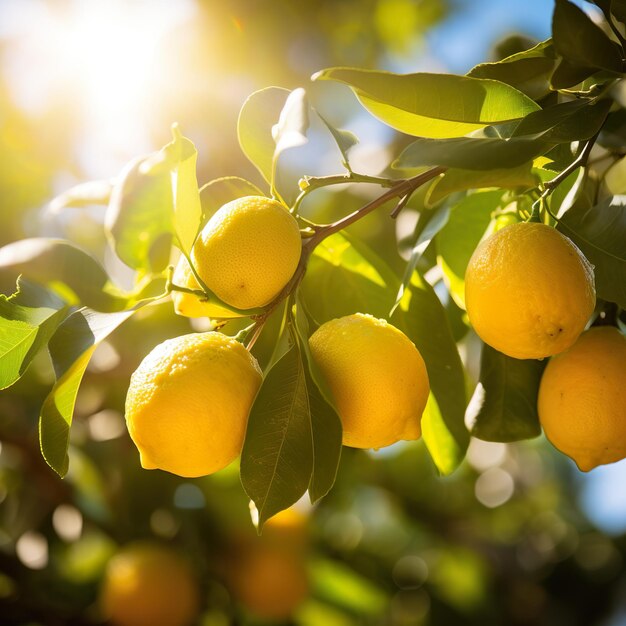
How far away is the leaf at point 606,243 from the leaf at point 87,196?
583 mm

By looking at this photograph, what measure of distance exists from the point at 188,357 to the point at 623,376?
55cm

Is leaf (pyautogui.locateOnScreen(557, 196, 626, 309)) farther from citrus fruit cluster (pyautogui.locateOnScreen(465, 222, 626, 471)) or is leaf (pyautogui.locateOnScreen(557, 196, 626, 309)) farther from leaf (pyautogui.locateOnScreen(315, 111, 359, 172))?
leaf (pyautogui.locateOnScreen(315, 111, 359, 172))

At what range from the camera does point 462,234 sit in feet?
3.51

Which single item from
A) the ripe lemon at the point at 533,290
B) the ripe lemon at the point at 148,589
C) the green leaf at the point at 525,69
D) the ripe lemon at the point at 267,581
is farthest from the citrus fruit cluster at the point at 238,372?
the ripe lemon at the point at 267,581

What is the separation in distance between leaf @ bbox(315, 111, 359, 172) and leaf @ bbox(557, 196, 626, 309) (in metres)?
0.28

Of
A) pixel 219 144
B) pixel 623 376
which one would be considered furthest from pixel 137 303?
pixel 219 144

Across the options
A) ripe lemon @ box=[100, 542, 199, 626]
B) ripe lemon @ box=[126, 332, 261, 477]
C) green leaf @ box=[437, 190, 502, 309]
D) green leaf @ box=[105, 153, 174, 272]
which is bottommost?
ripe lemon @ box=[100, 542, 199, 626]

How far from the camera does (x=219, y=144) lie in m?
2.19

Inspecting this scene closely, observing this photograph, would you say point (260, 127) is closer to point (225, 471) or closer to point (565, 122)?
point (565, 122)

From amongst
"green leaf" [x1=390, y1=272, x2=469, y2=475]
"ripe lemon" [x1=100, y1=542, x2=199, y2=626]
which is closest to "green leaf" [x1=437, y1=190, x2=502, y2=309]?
"green leaf" [x1=390, y1=272, x2=469, y2=475]

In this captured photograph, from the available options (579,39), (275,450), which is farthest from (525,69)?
(275,450)

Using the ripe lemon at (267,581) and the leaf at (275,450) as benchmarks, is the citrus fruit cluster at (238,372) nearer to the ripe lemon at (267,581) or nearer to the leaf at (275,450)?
the leaf at (275,450)

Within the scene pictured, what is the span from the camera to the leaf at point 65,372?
2.70 ft

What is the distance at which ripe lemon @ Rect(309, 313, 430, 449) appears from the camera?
81 centimetres
